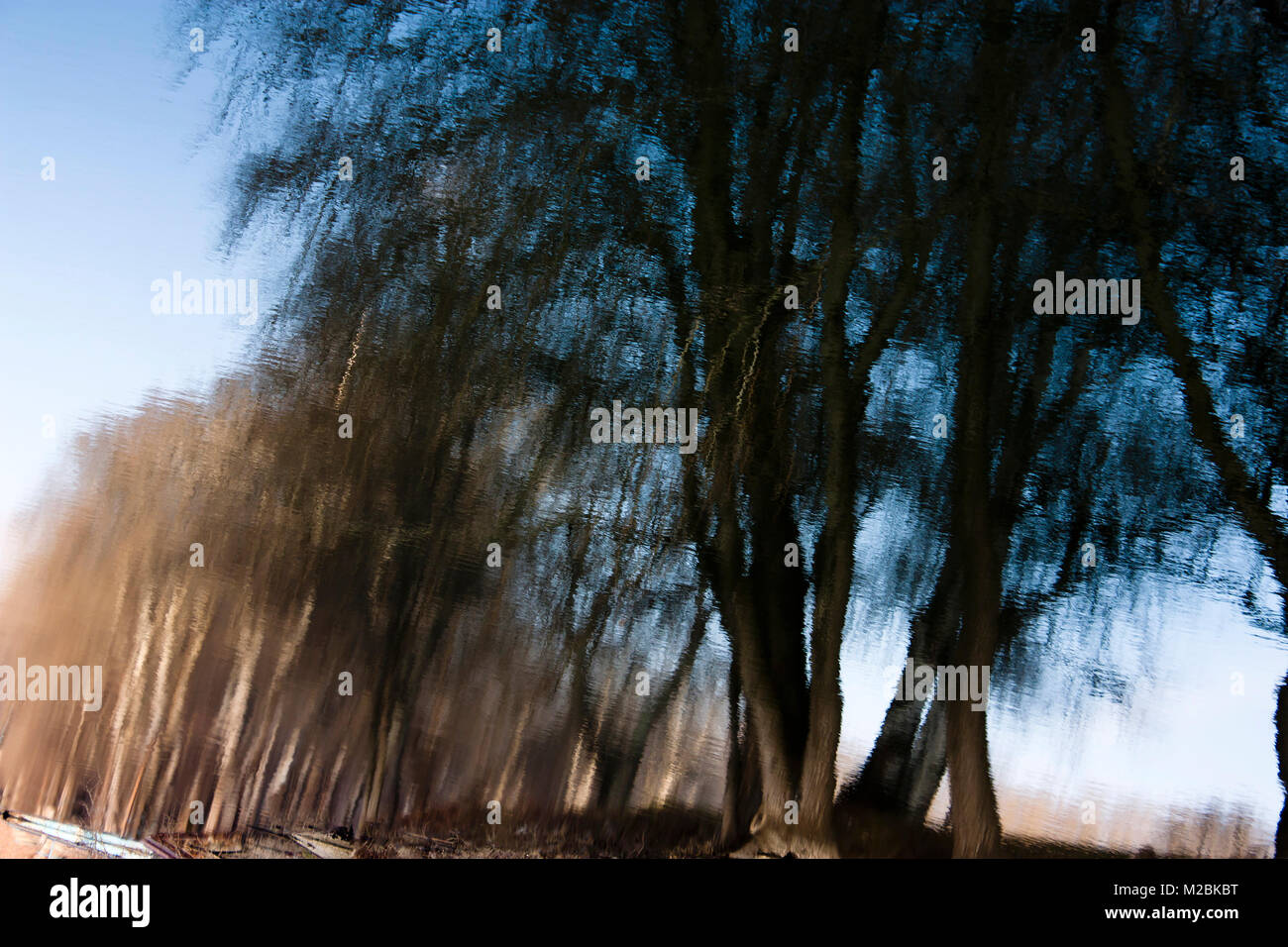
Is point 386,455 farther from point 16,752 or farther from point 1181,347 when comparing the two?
point 1181,347

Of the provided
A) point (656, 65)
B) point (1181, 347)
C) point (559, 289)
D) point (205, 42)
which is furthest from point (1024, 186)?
point (205, 42)

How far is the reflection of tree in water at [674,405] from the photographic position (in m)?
3.34

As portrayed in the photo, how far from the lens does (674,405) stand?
348 centimetres

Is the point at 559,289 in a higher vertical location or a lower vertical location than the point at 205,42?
lower

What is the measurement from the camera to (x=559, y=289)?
3.53 metres

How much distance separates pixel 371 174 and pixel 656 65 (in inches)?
54.0

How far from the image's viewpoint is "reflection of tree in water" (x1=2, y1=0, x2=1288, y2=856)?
3.34 meters

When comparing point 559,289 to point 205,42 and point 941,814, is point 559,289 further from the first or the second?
point 941,814

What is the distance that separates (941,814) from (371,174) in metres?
3.72
